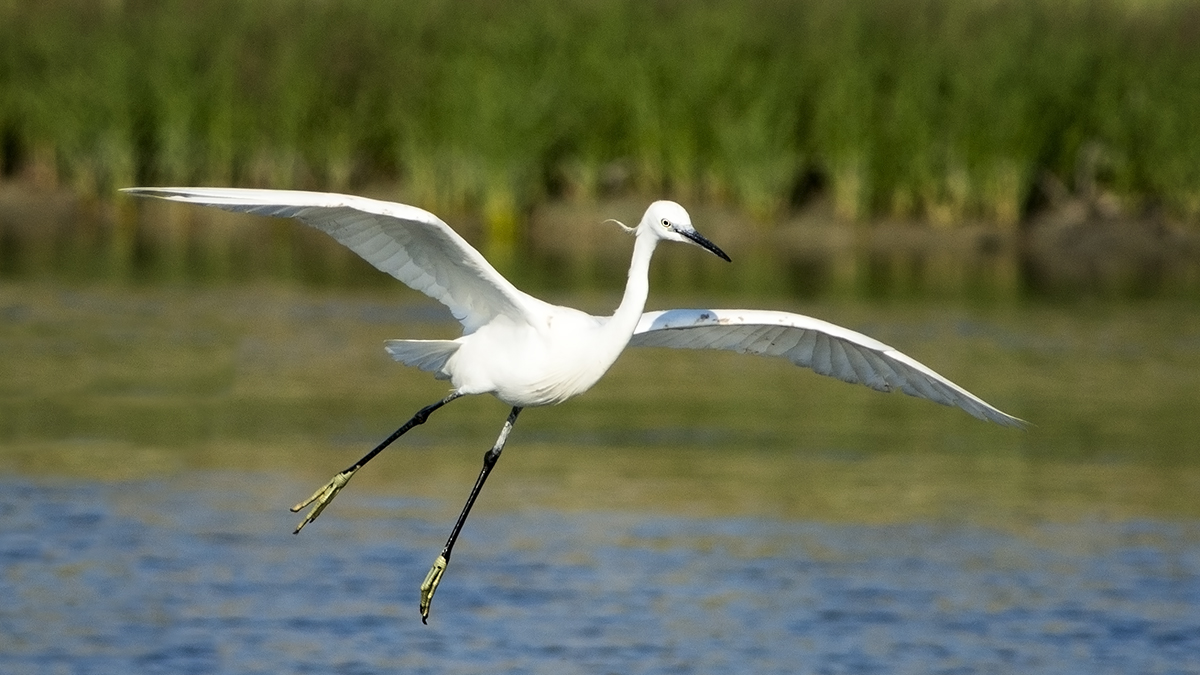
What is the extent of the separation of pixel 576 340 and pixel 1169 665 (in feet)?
12.1

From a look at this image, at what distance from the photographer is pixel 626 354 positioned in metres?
21.4

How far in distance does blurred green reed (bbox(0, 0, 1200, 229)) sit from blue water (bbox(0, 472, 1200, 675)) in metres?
14.7

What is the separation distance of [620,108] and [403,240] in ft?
66.8

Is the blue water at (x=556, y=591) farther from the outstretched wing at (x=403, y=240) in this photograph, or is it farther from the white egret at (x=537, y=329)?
the outstretched wing at (x=403, y=240)

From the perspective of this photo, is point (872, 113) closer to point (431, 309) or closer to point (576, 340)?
point (431, 309)

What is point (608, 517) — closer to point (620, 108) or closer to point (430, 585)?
point (430, 585)

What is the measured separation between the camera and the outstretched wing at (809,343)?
970cm

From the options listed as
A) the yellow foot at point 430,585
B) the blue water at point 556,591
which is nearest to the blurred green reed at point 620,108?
the blue water at point 556,591

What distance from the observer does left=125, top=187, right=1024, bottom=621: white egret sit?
900cm

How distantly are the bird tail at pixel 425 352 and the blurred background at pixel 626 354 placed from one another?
165cm

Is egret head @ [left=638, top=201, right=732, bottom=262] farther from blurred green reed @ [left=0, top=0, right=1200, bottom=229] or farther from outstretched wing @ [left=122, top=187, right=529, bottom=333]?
blurred green reed @ [left=0, top=0, right=1200, bottom=229]

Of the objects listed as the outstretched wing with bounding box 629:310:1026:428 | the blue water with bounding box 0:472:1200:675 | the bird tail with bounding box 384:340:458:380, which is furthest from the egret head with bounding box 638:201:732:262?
the blue water with bounding box 0:472:1200:675

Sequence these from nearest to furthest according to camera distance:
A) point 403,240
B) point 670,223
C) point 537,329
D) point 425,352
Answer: point 670,223
point 403,240
point 537,329
point 425,352

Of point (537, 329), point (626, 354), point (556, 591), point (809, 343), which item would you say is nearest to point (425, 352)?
point (537, 329)
